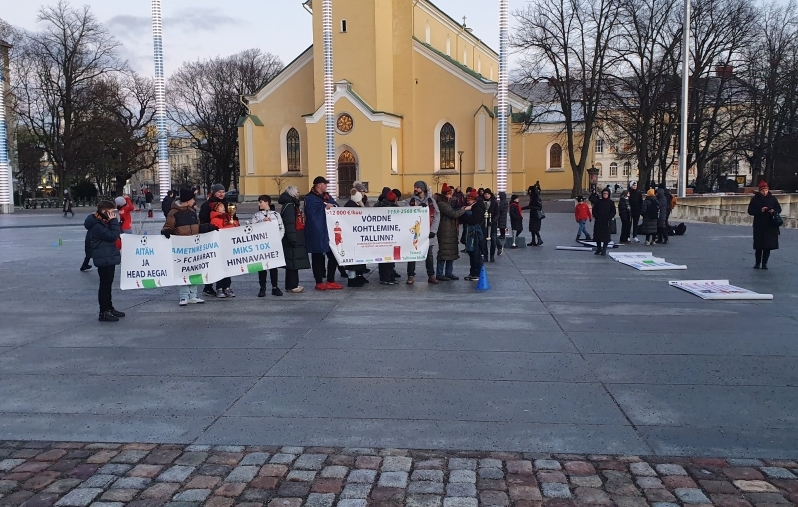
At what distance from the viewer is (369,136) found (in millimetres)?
48688

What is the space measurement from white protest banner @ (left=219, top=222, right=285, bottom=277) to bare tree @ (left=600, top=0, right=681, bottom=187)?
34902mm

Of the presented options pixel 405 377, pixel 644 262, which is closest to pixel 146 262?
pixel 405 377

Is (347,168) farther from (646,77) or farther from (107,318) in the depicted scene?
(107,318)

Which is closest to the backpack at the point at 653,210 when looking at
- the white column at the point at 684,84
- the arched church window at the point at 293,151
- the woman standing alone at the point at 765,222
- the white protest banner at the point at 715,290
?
the woman standing alone at the point at 765,222

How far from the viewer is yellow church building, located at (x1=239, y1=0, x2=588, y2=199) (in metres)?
49.0

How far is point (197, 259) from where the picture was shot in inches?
428

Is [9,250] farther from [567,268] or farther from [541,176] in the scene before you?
[541,176]

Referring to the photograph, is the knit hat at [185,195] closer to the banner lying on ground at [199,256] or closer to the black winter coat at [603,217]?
the banner lying on ground at [199,256]

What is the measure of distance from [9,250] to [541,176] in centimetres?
4622

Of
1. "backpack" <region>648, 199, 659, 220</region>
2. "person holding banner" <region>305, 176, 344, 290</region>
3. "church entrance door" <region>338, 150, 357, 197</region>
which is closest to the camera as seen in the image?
"person holding banner" <region>305, 176, 344, 290</region>

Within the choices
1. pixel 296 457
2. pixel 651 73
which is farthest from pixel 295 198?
pixel 651 73

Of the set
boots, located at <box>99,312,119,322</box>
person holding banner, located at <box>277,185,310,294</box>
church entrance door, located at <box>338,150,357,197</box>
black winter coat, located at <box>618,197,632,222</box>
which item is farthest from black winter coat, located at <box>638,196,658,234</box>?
church entrance door, located at <box>338,150,357,197</box>

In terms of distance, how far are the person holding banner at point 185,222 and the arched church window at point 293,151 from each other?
145 feet

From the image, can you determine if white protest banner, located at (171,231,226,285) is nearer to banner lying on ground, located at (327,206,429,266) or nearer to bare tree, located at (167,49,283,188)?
banner lying on ground, located at (327,206,429,266)
